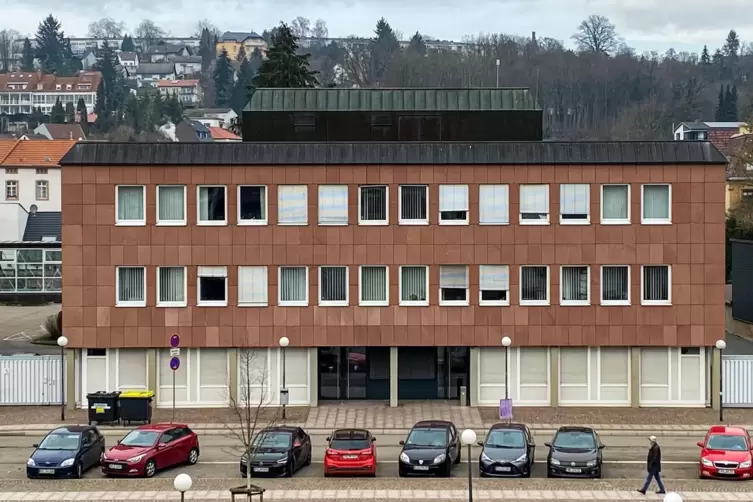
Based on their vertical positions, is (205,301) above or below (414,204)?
below

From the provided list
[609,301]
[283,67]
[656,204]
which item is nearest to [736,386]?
[609,301]

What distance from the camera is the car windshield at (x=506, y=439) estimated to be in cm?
3058

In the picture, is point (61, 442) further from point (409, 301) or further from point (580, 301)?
point (580, 301)

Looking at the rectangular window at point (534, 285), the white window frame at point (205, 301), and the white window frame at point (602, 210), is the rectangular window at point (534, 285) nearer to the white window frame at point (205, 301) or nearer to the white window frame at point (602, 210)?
the white window frame at point (602, 210)

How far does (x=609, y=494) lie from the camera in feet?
91.0

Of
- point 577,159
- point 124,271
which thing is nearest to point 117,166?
point 124,271

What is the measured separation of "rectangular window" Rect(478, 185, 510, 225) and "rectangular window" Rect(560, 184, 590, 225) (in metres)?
2.01

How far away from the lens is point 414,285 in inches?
1624

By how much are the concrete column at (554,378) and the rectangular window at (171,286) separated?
13.6 m

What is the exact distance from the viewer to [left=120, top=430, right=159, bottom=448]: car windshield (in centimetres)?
3042

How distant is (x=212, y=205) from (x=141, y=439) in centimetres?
1253

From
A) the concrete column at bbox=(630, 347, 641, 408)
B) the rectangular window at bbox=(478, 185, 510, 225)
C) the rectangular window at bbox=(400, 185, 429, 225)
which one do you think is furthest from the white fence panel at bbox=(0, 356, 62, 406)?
the concrete column at bbox=(630, 347, 641, 408)

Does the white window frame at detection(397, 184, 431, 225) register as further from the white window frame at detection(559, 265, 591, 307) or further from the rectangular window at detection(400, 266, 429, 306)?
the white window frame at detection(559, 265, 591, 307)

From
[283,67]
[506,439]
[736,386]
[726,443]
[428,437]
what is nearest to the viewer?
[726,443]
